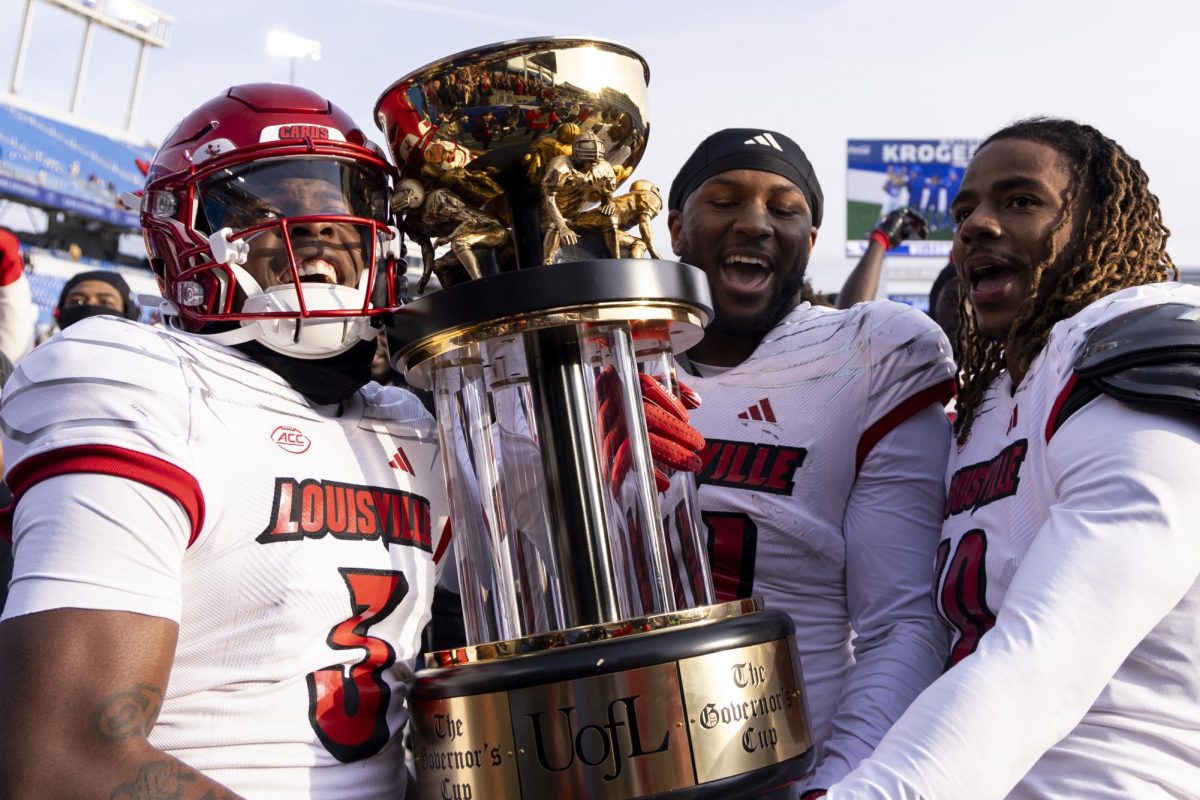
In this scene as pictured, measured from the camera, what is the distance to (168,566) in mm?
1696

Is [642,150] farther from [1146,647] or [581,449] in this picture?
[1146,647]

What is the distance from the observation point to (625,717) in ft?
5.57

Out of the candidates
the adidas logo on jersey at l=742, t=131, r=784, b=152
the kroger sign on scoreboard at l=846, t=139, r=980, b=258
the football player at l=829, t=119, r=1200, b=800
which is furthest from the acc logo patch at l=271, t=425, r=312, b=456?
the kroger sign on scoreboard at l=846, t=139, r=980, b=258

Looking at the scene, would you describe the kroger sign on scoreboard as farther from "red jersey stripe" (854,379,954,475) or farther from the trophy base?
the trophy base

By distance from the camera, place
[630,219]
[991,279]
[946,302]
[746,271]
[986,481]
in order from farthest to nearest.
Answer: [946,302] < [746,271] < [991,279] < [986,481] < [630,219]

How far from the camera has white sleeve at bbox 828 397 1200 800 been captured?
1677 mm

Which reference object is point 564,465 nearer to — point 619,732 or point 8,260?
point 619,732

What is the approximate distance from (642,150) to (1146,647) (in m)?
1.17

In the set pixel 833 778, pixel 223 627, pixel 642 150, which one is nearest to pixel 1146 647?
pixel 833 778

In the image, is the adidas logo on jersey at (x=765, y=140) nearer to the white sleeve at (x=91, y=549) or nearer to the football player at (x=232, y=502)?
the football player at (x=232, y=502)

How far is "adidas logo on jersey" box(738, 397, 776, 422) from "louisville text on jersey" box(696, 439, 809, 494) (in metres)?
0.07

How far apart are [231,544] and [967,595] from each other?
1333 mm

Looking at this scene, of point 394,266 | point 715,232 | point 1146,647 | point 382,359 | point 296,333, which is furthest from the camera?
point 382,359

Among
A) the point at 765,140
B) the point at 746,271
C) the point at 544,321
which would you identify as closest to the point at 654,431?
the point at 544,321
